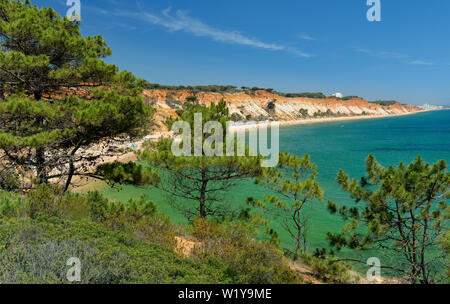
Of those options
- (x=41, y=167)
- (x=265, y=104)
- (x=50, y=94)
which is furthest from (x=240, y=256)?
(x=265, y=104)

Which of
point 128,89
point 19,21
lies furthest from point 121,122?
point 19,21

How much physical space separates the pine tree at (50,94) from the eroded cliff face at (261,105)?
3979cm

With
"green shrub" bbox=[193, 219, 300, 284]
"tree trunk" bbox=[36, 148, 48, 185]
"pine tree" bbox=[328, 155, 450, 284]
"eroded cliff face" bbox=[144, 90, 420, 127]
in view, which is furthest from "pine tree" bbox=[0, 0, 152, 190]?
"eroded cliff face" bbox=[144, 90, 420, 127]

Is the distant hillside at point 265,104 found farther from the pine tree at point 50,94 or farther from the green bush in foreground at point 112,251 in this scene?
the green bush in foreground at point 112,251

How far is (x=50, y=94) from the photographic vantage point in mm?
8156

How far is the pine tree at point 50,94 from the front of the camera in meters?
6.57

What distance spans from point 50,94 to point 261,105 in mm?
92921

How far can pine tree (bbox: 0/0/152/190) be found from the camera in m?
6.57

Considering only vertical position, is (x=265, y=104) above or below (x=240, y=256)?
above

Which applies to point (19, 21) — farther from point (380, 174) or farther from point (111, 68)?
point (380, 174)

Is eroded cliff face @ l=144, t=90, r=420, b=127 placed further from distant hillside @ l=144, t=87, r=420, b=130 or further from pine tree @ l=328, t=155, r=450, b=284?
pine tree @ l=328, t=155, r=450, b=284

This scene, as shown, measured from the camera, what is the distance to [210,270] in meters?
4.45

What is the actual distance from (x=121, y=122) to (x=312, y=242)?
941cm

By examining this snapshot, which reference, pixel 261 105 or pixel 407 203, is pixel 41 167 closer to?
pixel 407 203
